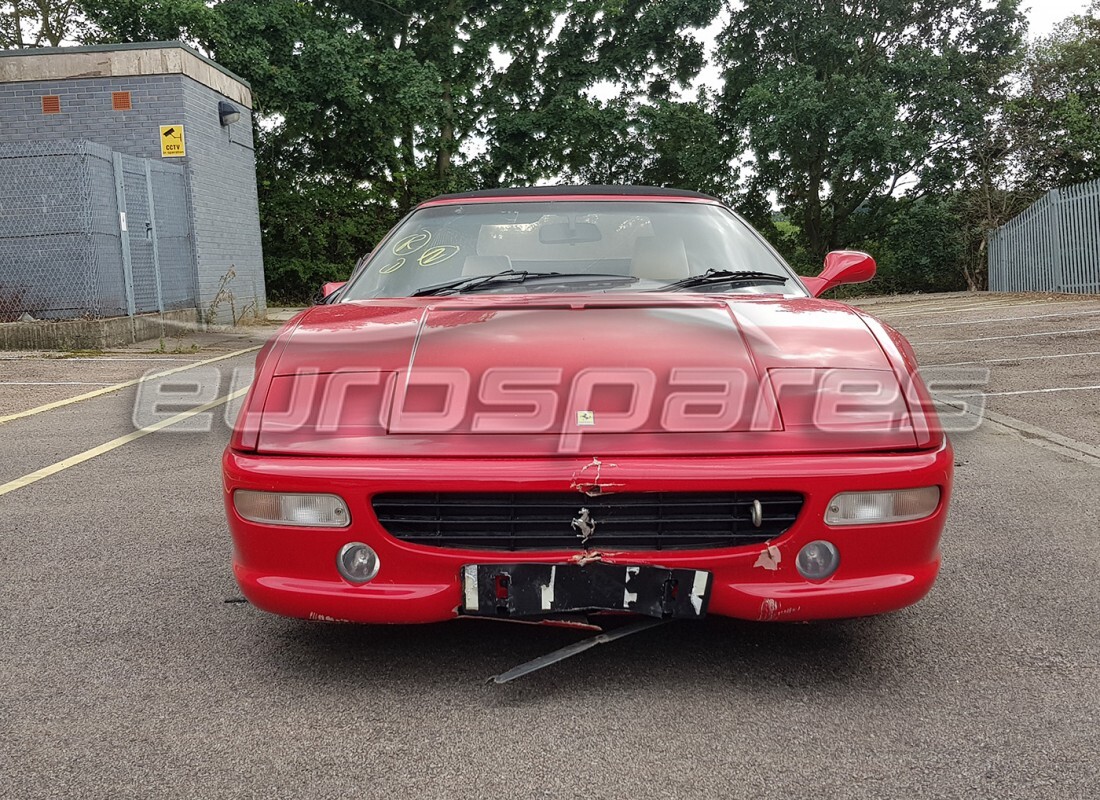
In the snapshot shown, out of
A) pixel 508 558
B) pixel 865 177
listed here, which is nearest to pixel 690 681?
pixel 508 558

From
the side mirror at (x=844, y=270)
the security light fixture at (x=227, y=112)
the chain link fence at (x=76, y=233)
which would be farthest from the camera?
the security light fixture at (x=227, y=112)

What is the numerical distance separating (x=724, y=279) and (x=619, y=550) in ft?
4.22

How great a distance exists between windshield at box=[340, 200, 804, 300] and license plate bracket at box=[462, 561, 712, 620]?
119cm

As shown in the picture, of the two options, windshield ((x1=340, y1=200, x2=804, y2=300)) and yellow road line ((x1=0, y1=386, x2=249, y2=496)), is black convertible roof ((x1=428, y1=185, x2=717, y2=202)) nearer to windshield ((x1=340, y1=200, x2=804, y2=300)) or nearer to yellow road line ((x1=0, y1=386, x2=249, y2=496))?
windshield ((x1=340, y1=200, x2=804, y2=300))

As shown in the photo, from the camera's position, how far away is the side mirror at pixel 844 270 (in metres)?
3.85

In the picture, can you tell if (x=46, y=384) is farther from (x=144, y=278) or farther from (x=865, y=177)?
(x=865, y=177)

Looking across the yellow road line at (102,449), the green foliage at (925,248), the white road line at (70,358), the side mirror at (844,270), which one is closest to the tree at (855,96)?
the green foliage at (925,248)

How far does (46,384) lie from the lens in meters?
8.59

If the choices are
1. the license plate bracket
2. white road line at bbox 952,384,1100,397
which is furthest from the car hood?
white road line at bbox 952,384,1100,397

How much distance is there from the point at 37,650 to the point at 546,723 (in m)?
1.45

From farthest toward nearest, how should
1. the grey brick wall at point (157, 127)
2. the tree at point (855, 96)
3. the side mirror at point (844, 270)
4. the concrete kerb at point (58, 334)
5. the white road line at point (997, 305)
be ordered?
the tree at point (855, 96), the white road line at point (997, 305), the grey brick wall at point (157, 127), the concrete kerb at point (58, 334), the side mirror at point (844, 270)

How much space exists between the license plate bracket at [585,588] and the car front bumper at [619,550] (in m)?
0.02

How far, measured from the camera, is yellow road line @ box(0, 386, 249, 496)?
477cm

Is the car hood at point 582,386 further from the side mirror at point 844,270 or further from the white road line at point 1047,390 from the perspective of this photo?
the white road line at point 1047,390
